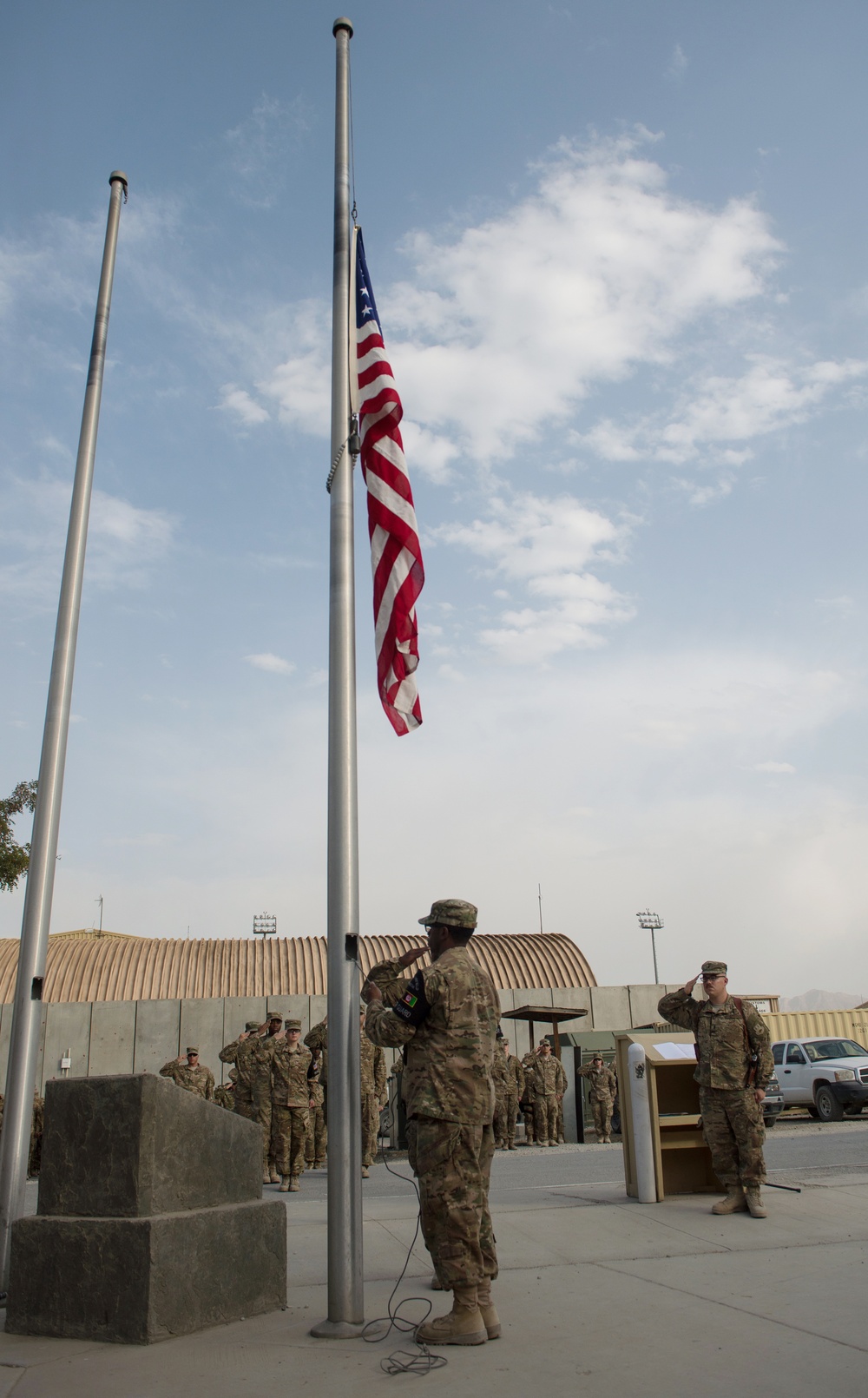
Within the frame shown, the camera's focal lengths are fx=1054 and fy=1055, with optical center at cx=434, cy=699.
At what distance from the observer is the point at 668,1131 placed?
8969mm

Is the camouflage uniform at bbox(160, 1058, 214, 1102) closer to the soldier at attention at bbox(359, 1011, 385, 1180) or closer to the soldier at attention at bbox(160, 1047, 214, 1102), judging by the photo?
the soldier at attention at bbox(160, 1047, 214, 1102)

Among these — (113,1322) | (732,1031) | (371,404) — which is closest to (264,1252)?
(113,1322)

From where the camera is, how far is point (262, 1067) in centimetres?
1349

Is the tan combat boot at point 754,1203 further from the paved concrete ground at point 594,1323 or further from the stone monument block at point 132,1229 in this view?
the stone monument block at point 132,1229

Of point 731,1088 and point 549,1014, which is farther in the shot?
point 549,1014

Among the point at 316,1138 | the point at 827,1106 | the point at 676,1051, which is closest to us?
the point at 676,1051

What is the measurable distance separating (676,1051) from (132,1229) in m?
5.35

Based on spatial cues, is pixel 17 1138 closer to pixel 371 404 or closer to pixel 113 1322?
pixel 113 1322

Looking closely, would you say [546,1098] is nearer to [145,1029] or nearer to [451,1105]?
[145,1029]

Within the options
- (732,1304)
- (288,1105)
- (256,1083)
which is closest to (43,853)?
(732,1304)

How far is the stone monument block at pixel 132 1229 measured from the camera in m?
4.86

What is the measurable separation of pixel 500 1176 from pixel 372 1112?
3.33m

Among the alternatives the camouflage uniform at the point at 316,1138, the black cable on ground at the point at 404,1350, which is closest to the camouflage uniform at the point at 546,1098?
the camouflage uniform at the point at 316,1138

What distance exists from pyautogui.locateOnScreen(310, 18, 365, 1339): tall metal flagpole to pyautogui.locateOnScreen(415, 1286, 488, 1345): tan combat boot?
398mm
